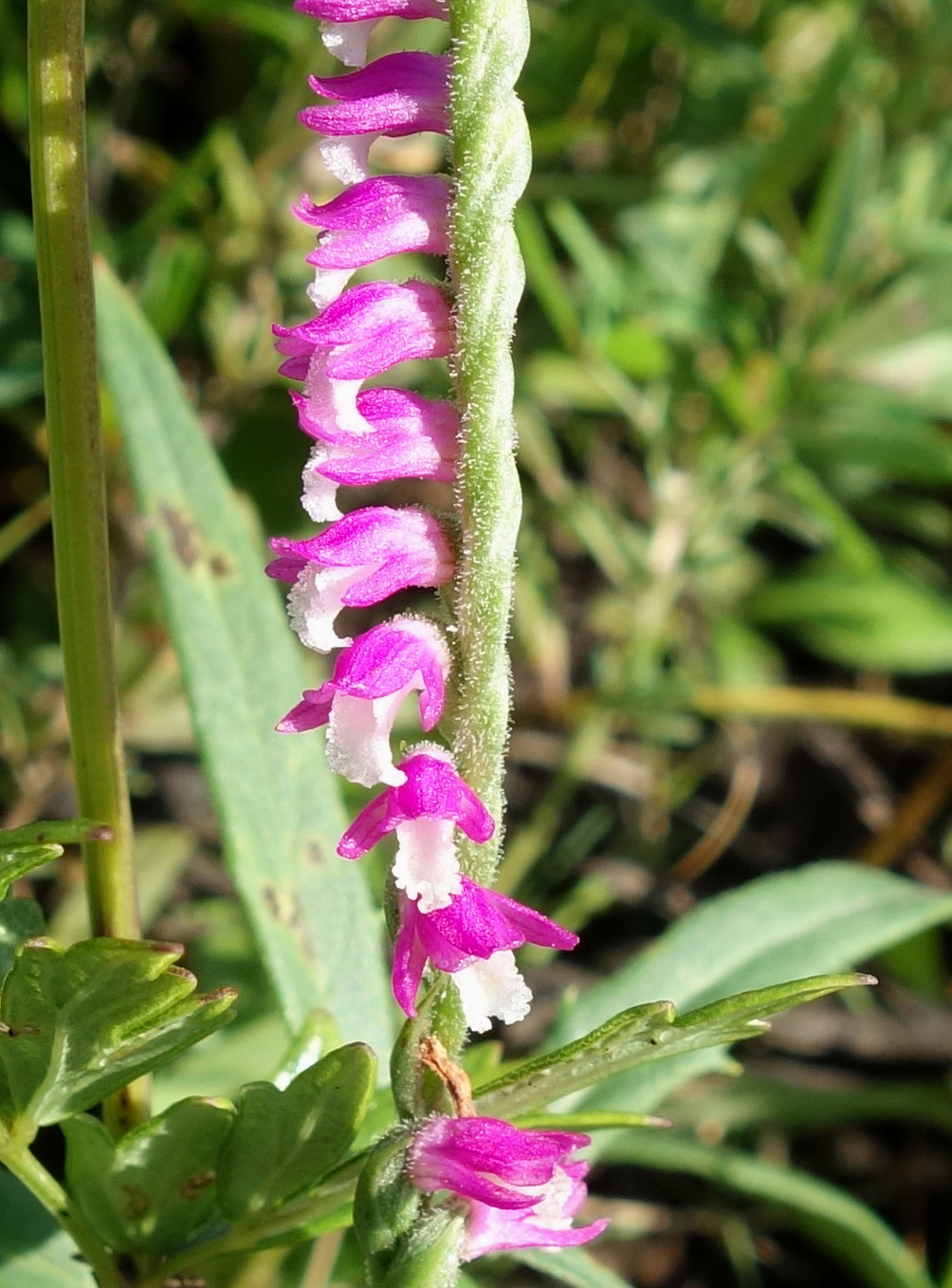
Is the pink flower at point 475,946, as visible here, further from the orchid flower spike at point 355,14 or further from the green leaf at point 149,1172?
the orchid flower spike at point 355,14

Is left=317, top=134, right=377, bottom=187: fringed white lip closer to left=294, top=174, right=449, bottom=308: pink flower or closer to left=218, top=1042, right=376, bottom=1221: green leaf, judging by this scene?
left=294, top=174, right=449, bottom=308: pink flower

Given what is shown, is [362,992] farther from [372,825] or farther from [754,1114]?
[754,1114]

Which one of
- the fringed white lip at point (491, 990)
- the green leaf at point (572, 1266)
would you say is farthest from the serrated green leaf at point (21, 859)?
the green leaf at point (572, 1266)

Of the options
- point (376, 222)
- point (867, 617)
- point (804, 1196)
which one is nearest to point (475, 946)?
point (376, 222)

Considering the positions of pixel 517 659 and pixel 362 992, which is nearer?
pixel 362 992

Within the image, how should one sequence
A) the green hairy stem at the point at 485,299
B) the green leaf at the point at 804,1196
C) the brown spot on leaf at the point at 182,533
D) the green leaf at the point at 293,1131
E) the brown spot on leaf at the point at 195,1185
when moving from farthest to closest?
the green leaf at the point at 804,1196
the brown spot on leaf at the point at 182,533
the brown spot on leaf at the point at 195,1185
the green leaf at the point at 293,1131
the green hairy stem at the point at 485,299

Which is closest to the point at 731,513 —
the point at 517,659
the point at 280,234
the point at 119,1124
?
the point at 517,659
